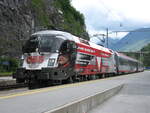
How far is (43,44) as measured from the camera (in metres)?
19.1

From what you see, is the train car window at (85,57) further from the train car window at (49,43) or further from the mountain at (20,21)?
the mountain at (20,21)

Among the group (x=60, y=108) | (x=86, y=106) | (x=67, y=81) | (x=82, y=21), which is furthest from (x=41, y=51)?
(x=82, y=21)

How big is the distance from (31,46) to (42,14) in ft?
115

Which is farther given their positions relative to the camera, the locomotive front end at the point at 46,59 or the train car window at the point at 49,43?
the train car window at the point at 49,43

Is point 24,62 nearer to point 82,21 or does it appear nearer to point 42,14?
point 42,14

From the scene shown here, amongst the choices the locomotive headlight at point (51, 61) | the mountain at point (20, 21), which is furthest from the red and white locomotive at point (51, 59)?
the mountain at point (20, 21)

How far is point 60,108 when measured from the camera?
751cm

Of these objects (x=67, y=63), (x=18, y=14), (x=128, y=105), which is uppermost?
(x=18, y=14)

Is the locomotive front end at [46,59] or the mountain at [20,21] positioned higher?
the mountain at [20,21]

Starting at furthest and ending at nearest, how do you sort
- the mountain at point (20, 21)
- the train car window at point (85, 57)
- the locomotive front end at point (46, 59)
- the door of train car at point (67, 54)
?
1. the mountain at point (20, 21)
2. the train car window at point (85, 57)
3. the door of train car at point (67, 54)
4. the locomotive front end at point (46, 59)

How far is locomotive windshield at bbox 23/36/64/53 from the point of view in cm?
1873

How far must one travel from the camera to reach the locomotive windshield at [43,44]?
18.7 m

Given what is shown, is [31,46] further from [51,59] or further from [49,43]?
[51,59]

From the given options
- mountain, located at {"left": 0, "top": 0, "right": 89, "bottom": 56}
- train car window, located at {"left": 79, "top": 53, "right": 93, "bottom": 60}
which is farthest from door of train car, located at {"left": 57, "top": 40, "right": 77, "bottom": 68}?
mountain, located at {"left": 0, "top": 0, "right": 89, "bottom": 56}
